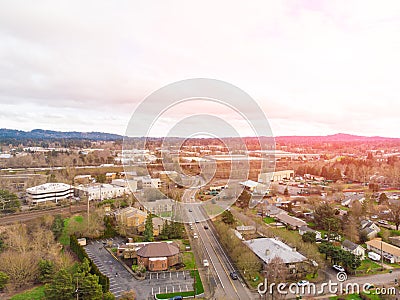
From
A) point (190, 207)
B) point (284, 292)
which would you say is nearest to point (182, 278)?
point (284, 292)

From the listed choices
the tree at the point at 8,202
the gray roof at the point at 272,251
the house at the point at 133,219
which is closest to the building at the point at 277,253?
the gray roof at the point at 272,251

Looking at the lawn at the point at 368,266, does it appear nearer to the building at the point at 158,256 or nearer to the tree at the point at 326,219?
the tree at the point at 326,219

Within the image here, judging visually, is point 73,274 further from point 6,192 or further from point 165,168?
point 6,192

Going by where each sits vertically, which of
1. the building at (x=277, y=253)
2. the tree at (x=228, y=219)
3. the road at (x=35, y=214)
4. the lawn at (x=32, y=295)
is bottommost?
the lawn at (x=32, y=295)

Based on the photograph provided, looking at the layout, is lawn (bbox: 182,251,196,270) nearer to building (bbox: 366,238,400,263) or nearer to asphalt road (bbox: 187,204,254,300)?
asphalt road (bbox: 187,204,254,300)

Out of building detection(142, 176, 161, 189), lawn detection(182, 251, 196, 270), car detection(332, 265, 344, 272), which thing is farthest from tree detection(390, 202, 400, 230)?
building detection(142, 176, 161, 189)
